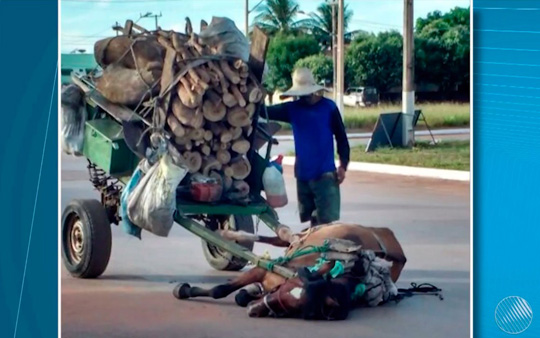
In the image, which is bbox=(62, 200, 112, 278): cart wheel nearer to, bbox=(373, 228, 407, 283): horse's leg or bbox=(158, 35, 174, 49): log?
bbox=(158, 35, 174, 49): log

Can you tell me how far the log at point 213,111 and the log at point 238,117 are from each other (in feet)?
0.14

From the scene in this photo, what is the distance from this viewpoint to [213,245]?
19.3 ft

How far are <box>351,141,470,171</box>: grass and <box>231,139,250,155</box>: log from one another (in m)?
0.55

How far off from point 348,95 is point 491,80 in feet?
2.40

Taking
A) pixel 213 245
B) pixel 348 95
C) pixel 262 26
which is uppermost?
pixel 262 26

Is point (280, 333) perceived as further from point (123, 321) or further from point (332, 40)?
point (332, 40)

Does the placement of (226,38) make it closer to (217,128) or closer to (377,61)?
(217,128)

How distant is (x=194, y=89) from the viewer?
5.70 metres

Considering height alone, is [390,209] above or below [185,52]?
below

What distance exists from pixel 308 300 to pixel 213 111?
105 centimetres

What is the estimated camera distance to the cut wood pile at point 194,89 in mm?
5742
